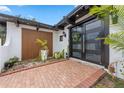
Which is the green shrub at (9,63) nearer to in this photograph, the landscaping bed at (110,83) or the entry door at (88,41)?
the entry door at (88,41)

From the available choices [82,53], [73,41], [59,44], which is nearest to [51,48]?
[59,44]

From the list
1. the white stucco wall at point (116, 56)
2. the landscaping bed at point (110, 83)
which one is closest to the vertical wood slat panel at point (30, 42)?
the white stucco wall at point (116, 56)

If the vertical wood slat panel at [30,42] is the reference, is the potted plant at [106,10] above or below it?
above

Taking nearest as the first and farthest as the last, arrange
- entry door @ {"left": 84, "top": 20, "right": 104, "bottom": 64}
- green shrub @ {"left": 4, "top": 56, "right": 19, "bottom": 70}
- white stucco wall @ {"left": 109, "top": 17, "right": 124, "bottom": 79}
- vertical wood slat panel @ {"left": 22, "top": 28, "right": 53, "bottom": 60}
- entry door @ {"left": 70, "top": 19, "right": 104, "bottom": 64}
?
white stucco wall @ {"left": 109, "top": 17, "right": 124, "bottom": 79}, entry door @ {"left": 84, "top": 20, "right": 104, "bottom": 64}, entry door @ {"left": 70, "top": 19, "right": 104, "bottom": 64}, green shrub @ {"left": 4, "top": 56, "right": 19, "bottom": 70}, vertical wood slat panel @ {"left": 22, "top": 28, "right": 53, "bottom": 60}

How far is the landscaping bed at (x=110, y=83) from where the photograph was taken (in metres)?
5.06

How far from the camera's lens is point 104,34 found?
720 centimetres

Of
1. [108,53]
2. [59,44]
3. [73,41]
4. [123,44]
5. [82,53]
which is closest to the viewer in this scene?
[123,44]

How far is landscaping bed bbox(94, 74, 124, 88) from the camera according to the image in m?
5.06

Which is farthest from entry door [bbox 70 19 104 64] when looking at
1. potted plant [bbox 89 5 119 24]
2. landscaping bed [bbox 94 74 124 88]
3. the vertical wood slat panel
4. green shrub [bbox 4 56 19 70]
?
green shrub [bbox 4 56 19 70]

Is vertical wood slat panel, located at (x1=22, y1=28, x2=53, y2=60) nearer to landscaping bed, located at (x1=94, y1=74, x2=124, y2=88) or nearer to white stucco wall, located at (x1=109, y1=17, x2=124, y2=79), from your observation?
white stucco wall, located at (x1=109, y1=17, x2=124, y2=79)

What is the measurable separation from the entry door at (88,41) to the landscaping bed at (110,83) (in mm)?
1948

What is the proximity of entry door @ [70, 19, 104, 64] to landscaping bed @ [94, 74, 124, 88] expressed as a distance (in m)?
1.95
